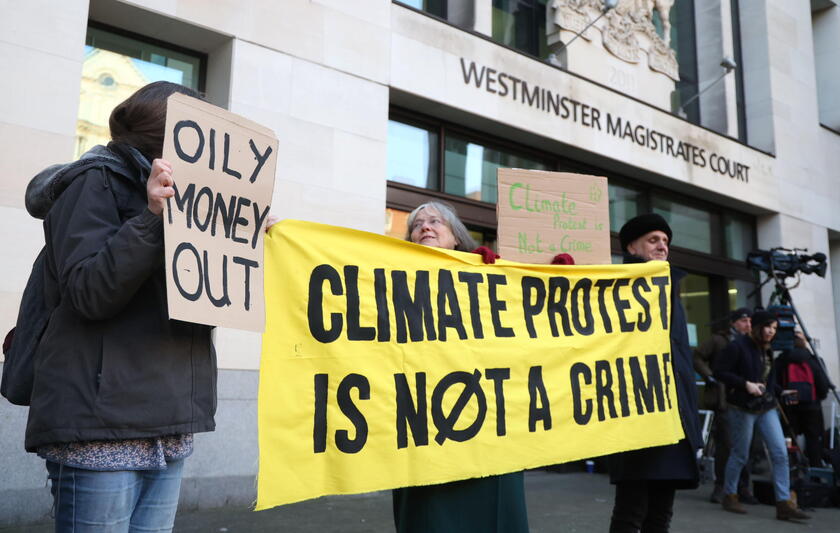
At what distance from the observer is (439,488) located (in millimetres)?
2791

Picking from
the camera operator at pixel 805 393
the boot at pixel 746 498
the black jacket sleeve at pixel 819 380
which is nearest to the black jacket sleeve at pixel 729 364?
the boot at pixel 746 498

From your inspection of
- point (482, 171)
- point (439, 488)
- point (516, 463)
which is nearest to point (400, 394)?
point (439, 488)

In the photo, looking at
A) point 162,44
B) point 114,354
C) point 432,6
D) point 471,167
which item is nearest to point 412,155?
point 471,167

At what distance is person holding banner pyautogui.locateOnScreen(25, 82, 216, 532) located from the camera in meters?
1.73

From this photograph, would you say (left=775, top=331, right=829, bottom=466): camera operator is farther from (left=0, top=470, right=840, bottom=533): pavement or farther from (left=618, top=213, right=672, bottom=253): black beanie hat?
(left=618, top=213, right=672, bottom=253): black beanie hat

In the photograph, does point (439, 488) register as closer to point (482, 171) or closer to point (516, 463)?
point (516, 463)

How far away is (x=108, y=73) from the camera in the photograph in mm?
6129

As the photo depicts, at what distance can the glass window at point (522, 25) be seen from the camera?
9.31 m

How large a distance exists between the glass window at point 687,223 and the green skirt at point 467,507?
8.60 m

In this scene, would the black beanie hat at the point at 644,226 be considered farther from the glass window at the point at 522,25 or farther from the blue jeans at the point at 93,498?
the glass window at the point at 522,25

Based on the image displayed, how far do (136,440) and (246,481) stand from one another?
14.1ft

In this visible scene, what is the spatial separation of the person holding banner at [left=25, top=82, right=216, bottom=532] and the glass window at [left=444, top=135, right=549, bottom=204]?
6.52m

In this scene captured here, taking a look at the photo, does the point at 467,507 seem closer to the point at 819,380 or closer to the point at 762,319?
the point at 762,319

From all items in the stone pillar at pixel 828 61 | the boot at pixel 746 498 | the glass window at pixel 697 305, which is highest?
the stone pillar at pixel 828 61
